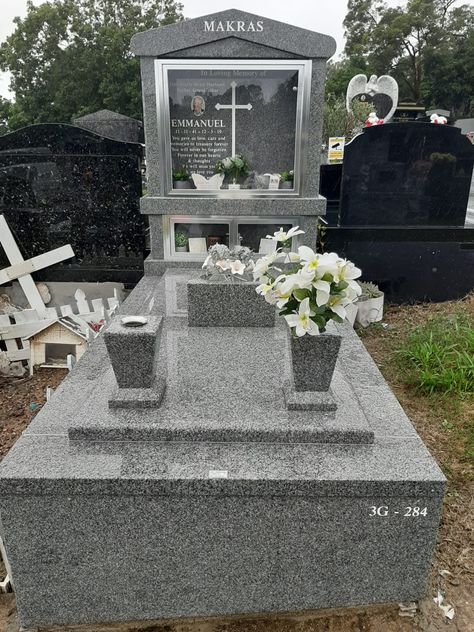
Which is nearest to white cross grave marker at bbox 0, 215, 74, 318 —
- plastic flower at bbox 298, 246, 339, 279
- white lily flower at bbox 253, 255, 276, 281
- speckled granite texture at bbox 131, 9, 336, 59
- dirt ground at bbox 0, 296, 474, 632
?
dirt ground at bbox 0, 296, 474, 632

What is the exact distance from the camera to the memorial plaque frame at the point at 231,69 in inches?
183

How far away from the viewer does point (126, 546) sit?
2.20 metres

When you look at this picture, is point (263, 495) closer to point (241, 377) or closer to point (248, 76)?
point (241, 377)

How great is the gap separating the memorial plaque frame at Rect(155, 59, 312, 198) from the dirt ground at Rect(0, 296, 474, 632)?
89.2 inches

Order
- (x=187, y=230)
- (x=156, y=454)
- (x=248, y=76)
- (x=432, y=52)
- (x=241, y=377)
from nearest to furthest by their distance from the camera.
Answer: (x=156, y=454), (x=241, y=377), (x=248, y=76), (x=187, y=230), (x=432, y=52)

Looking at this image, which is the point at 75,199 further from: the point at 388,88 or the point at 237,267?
the point at 388,88

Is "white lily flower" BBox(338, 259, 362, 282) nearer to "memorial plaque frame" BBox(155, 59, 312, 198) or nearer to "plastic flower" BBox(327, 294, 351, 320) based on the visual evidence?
"plastic flower" BBox(327, 294, 351, 320)

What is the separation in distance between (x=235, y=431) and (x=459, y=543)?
143 centimetres

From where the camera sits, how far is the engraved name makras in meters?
4.48

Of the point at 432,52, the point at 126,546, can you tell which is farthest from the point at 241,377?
the point at 432,52

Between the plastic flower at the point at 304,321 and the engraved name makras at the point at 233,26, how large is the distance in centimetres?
338

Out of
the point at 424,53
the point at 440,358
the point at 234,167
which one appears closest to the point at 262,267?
the point at 440,358

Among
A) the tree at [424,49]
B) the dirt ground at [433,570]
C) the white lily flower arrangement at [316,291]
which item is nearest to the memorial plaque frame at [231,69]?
the dirt ground at [433,570]

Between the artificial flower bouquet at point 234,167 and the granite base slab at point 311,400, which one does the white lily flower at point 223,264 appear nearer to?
the granite base slab at point 311,400
